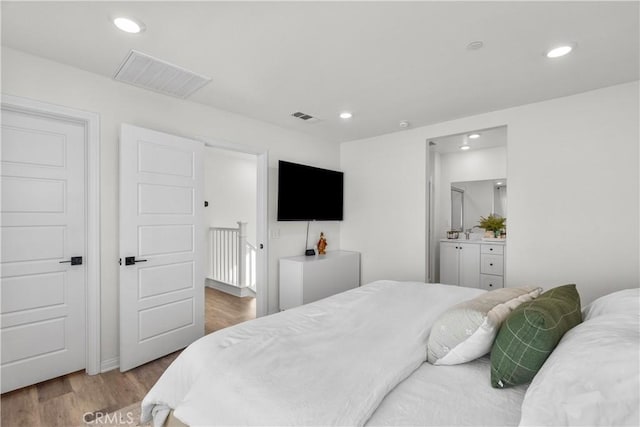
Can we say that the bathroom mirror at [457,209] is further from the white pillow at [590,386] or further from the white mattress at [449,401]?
the white pillow at [590,386]

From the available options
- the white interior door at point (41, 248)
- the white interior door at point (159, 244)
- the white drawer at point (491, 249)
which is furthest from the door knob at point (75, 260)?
the white drawer at point (491, 249)

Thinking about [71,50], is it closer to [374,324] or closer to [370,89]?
[370,89]

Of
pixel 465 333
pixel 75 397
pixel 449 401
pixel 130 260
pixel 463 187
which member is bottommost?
pixel 75 397

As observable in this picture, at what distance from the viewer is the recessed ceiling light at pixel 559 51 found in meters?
2.12

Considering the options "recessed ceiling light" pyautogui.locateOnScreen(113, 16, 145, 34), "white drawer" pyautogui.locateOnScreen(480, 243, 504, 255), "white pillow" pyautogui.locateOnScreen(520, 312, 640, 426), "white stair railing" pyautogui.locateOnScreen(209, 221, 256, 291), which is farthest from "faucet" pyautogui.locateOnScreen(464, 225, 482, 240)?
"recessed ceiling light" pyautogui.locateOnScreen(113, 16, 145, 34)

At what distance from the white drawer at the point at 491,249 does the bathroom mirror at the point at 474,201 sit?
769 mm

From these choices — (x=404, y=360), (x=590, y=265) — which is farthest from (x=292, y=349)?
(x=590, y=265)

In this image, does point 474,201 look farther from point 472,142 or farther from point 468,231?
point 472,142

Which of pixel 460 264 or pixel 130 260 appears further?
pixel 460 264

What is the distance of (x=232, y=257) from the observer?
5133mm

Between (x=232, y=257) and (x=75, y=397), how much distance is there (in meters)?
3.01

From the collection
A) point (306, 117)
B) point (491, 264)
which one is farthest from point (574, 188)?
point (306, 117)

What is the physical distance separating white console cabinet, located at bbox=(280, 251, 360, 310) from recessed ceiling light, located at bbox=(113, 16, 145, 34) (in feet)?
8.48

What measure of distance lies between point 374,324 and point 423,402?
615 millimetres
